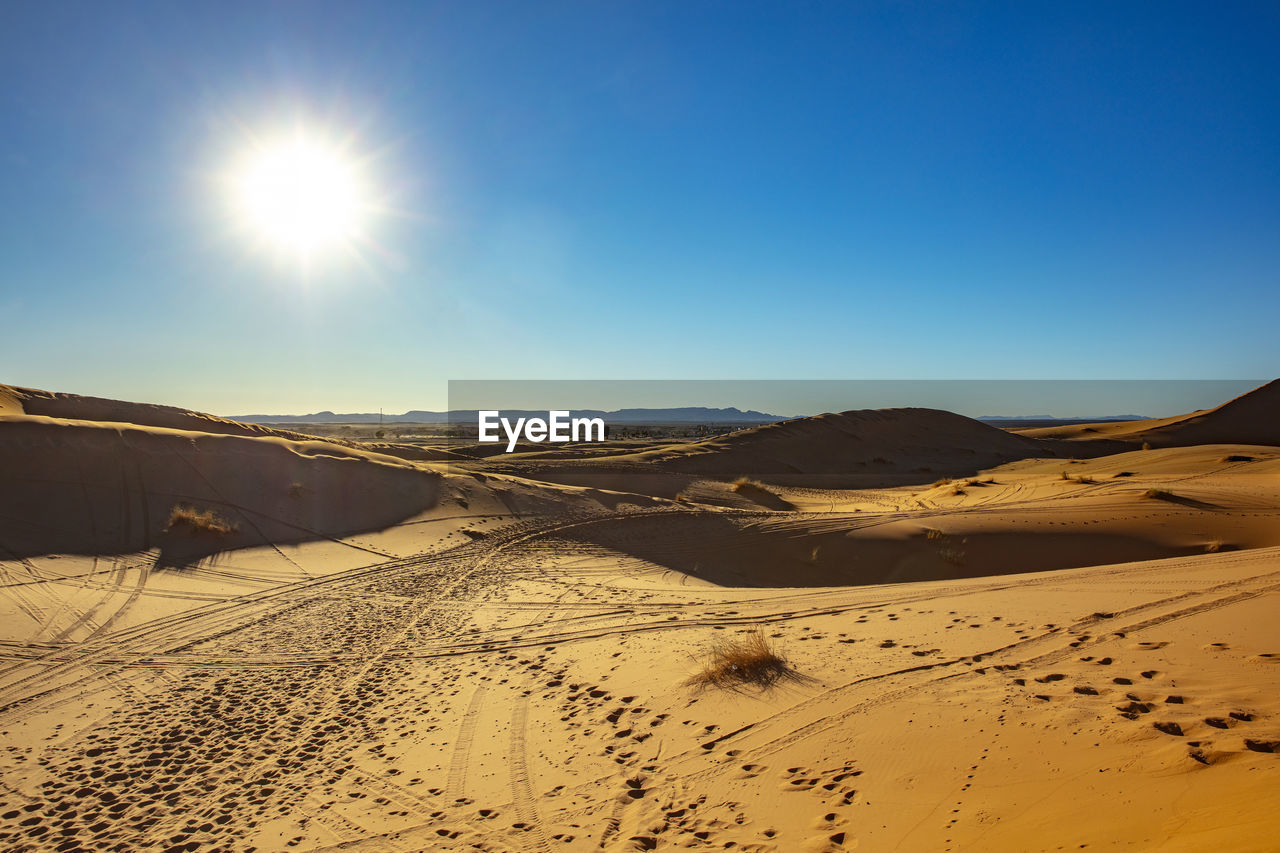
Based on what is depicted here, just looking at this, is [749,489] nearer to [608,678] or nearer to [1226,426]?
[608,678]

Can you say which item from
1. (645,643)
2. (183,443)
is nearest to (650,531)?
(645,643)

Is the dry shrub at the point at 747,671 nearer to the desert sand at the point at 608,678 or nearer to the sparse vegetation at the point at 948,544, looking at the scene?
the desert sand at the point at 608,678

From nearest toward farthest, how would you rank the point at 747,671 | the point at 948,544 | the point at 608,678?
the point at 747,671 < the point at 608,678 < the point at 948,544

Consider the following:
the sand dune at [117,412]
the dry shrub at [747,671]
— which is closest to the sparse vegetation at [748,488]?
the sand dune at [117,412]

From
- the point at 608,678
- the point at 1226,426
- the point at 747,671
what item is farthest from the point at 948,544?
the point at 1226,426

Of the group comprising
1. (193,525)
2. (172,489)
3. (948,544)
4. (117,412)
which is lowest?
(948,544)

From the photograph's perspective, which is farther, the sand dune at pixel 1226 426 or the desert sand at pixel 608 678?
the sand dune at pixel 1226 426

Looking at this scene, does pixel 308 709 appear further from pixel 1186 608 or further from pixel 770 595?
pixel 1186 608
